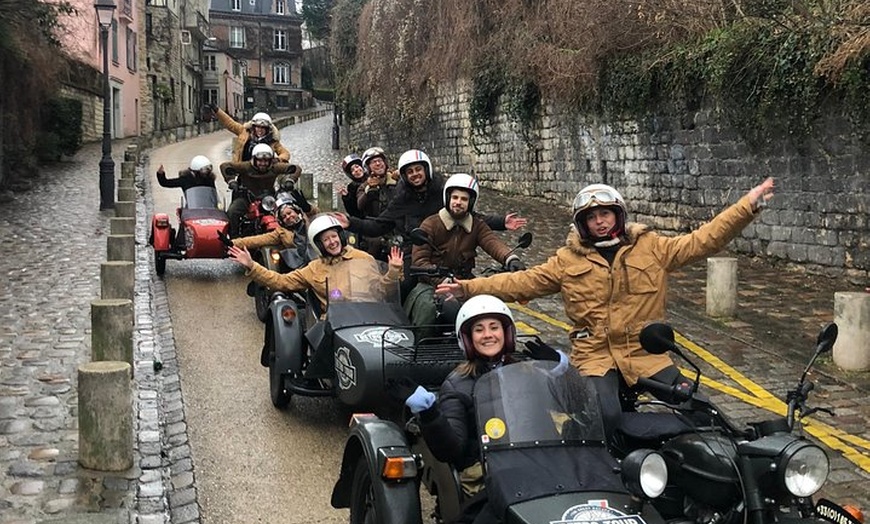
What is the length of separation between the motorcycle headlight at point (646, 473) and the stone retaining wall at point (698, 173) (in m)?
9.08

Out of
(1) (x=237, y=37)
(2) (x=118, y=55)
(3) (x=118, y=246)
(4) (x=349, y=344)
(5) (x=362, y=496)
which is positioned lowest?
(5) (x=362, y=496)

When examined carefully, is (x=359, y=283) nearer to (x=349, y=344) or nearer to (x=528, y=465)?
(x=349, y=344)

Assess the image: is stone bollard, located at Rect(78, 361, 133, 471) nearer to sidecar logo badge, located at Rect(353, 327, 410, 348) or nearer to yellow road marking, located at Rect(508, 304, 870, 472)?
sidecar logo badge, located at Rect(353, 327, 410, 348)

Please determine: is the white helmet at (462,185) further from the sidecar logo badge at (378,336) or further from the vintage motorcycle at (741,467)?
the vintage motorcycle at (741,467)

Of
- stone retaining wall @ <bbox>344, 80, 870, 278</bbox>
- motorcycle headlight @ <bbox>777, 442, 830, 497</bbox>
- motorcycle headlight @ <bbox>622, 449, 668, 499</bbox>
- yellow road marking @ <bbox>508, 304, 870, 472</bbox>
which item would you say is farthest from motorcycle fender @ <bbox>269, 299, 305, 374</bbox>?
stone retaining wall @ <bbox>344, 80, 870, 278</bbox>

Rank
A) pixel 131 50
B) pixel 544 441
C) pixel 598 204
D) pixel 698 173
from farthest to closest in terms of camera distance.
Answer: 1. pixel 131 50
2. pixel 698 173
3. pixel 598 204
4. pixel 544 441

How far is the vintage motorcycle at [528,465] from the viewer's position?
3078 millimetres

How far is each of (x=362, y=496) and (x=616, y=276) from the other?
176 centimetres

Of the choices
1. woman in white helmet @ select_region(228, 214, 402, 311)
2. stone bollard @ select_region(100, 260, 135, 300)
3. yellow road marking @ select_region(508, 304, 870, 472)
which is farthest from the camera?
stone bollard @ select_region(100, 260, 135, 300)

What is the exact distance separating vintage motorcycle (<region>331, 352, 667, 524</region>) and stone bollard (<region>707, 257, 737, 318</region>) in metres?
6.29

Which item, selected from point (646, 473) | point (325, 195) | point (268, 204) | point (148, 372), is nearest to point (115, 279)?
point (148, 372)

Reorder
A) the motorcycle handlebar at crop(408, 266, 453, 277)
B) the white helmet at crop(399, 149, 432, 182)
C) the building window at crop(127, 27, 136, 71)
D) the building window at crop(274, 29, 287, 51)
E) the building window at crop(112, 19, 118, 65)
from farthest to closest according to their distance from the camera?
the building window at crop(274, 29, 287, 51), the building window at crop(127, 27, 136, 71), the building window at crop(112, 19, 118, 65), the white helmet at crop(399, 149, 432, 182), the motorcycle handlebar at crop(408, 266, 453, 277)

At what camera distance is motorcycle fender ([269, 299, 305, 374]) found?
21.0ft

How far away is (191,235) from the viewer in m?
11.9
